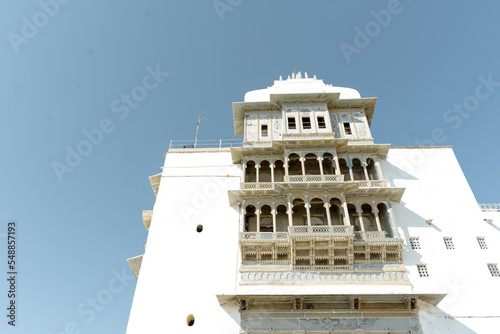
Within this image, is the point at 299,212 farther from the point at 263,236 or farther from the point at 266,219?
the point at 263,236

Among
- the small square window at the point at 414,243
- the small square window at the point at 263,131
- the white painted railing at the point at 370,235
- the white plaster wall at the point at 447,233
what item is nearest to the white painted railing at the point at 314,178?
the white painted railing at the point at 370,235

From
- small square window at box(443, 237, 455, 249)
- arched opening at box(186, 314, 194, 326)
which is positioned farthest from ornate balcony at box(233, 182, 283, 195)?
small square window at box(443, 237, 455, 249)

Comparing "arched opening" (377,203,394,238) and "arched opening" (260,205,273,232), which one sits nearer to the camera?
"arched opening" (377,203,394,238)

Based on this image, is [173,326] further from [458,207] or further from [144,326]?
[458,207]

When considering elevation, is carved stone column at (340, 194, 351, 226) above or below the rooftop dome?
below

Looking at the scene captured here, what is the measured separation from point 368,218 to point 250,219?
25.3ft

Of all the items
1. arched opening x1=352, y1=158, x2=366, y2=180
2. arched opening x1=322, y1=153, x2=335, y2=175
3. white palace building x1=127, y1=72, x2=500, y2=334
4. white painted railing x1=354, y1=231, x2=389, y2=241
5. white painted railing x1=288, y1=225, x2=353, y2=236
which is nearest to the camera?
white palace building x1=127, y1=72, x2=500, y2=334

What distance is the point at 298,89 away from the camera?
2881 cm

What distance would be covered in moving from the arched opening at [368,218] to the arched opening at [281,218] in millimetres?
5087

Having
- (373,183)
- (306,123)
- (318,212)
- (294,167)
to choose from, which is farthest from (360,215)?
(306,123)

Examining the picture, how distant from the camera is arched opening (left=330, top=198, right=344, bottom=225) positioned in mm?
21531

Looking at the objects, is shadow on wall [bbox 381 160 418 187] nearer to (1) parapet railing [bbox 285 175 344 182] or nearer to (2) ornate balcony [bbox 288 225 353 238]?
(1) parapet railing [bbox 285 175 344 182]

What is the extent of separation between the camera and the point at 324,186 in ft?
70.5

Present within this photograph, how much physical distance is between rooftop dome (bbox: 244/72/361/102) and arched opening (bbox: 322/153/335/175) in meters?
6.53
